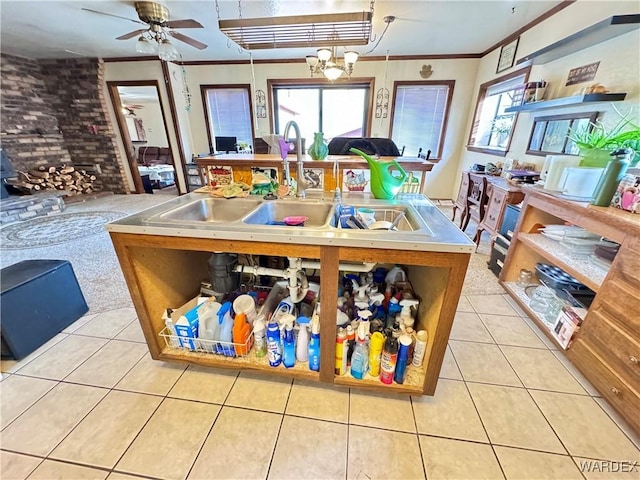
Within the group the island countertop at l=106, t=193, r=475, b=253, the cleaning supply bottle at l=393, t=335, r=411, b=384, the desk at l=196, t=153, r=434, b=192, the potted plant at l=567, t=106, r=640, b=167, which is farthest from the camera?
the desk at l=196, t=153, r=434, b=192

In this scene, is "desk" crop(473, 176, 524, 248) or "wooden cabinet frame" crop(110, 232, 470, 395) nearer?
"wooden cabinet frame" crop(110, 232, 470, 395)

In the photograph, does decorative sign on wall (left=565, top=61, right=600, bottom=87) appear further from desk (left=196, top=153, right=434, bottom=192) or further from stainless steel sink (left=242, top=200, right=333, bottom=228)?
stainless steel sink (left=242, top=200, right=333, bottom=228)

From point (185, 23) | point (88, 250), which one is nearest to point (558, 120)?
point (185, 23)

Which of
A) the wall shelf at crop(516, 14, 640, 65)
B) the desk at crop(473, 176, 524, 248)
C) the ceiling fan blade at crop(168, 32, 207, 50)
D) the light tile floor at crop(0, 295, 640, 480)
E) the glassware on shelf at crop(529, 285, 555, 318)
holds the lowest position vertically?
the light tile floor at crop(0, 295, 640, 480)

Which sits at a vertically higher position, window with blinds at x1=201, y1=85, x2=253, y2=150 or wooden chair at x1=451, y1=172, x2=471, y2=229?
window with blinds at x1=201, y1=85, x2=253, y2=150

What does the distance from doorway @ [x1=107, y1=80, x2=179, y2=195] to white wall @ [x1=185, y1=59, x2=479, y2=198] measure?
660 mm

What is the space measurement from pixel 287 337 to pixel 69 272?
1510 millimetres

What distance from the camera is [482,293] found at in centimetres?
200

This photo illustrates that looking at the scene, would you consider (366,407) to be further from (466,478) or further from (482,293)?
(482,293)

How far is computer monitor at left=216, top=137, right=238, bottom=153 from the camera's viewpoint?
15.5ft

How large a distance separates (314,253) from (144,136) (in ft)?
32.4

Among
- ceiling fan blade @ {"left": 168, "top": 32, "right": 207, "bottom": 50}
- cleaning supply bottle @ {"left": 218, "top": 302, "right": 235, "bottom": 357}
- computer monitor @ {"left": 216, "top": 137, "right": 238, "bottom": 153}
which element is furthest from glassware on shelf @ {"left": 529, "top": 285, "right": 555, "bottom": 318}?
computer monitor @ {"left": 216, "top": 137, "right": 238, "bottom": 153}

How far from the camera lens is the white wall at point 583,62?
1.78m

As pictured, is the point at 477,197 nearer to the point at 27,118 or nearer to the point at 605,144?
the point at 605,144
